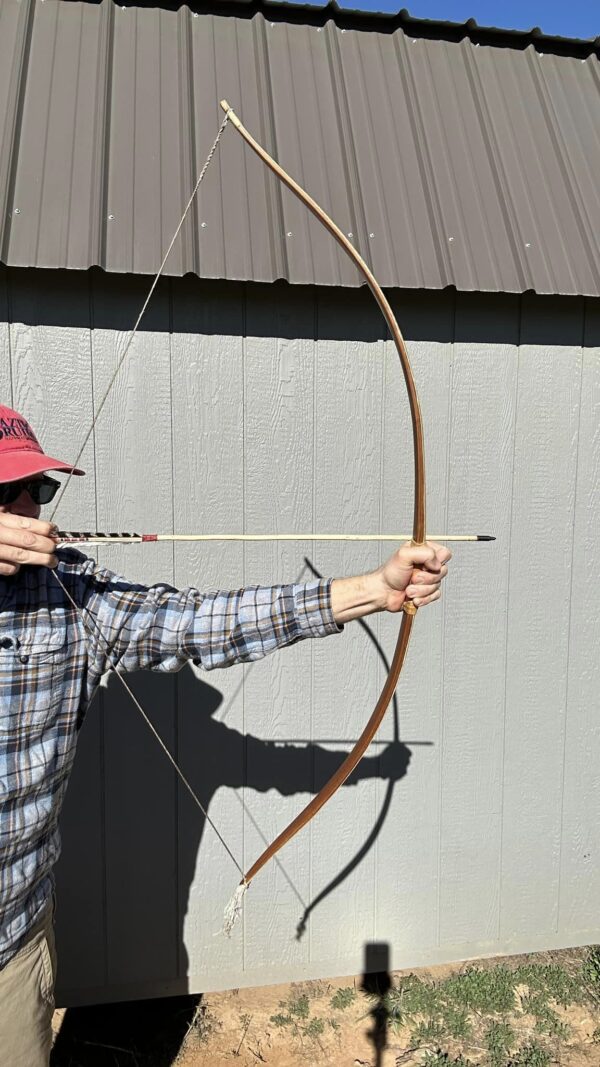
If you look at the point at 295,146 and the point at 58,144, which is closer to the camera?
the point at 58,144

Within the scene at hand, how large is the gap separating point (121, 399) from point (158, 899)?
4.55ft

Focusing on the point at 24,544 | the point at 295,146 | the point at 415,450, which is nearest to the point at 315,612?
the point at 415,450

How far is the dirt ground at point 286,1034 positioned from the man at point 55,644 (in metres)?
0.76

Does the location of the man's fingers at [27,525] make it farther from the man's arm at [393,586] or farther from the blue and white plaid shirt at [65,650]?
the man's arm at [393,586]

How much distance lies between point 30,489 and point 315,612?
1.80ft

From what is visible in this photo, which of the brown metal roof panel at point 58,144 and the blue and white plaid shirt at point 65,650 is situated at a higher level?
the brown metal roof panel at point 58,144

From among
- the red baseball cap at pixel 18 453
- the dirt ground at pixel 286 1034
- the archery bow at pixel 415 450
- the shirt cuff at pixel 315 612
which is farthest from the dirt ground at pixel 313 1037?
the red baseball cap at pixel 18 453

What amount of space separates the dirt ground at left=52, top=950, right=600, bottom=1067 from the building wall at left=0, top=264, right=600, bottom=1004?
0.09 metres

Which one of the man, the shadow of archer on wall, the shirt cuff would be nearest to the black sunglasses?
the man

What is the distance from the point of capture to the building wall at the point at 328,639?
1.91 m

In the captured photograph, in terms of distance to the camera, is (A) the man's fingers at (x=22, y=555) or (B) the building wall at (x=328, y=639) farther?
(B) the building wall at (x=328, y=639)

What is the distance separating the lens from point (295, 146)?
6.30 ft

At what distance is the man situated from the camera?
125 centimetres

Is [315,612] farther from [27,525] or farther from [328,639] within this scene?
[328,639]
